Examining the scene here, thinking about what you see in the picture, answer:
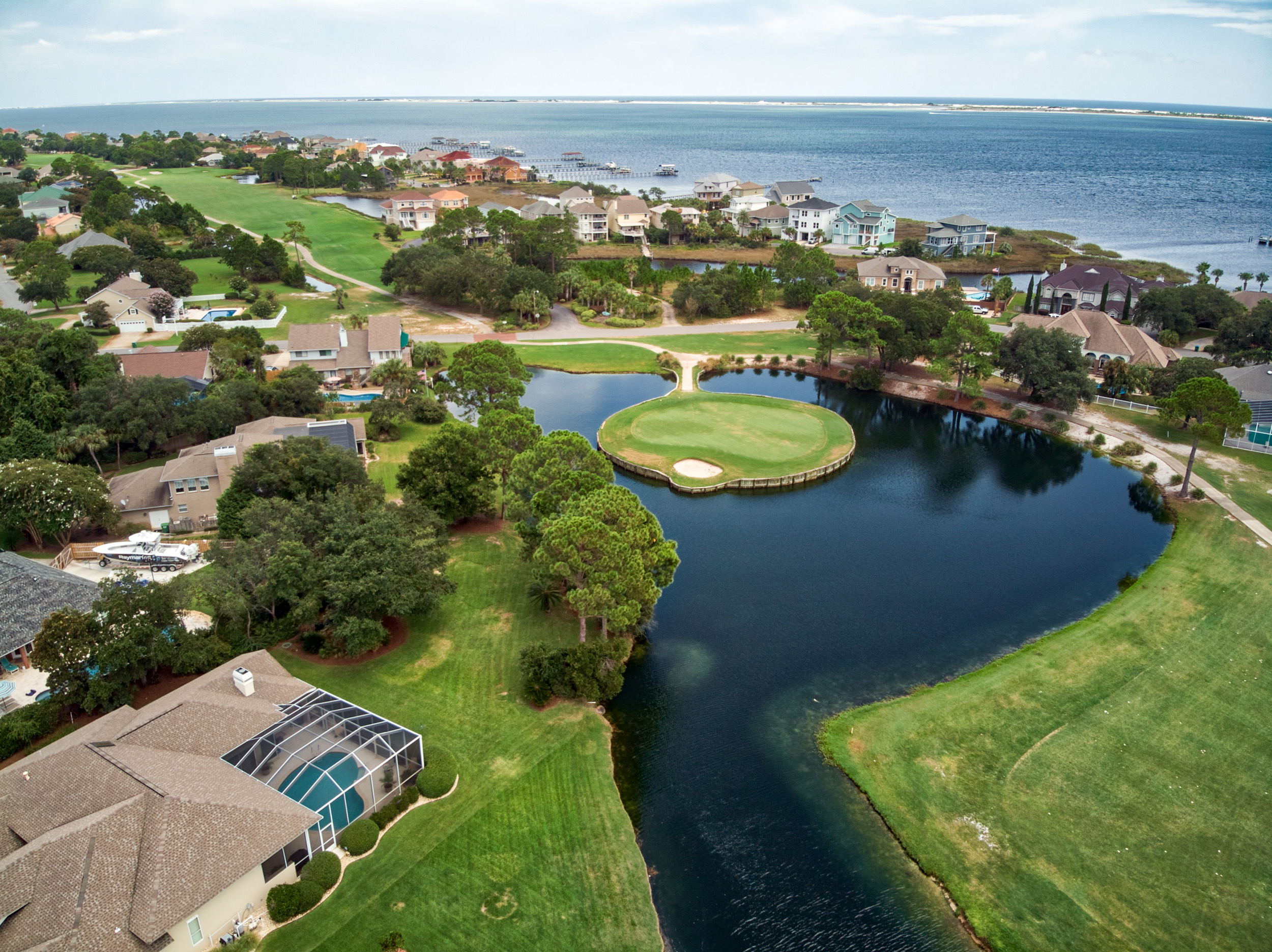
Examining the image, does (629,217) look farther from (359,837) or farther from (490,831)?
(359,837)

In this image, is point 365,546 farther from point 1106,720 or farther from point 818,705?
point 1106,720

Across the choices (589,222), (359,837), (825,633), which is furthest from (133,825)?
(589,222)

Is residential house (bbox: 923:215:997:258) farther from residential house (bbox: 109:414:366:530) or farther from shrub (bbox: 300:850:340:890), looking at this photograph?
shrub (bbox: 300:850:340:890)

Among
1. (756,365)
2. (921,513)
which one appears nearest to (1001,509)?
(921,513)

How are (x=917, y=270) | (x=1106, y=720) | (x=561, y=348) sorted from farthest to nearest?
(x=917, y=270) → (x=561, y=348) → (x=1106, y=720)

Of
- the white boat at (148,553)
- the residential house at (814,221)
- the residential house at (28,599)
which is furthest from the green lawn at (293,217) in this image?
the residential house at (28,599)

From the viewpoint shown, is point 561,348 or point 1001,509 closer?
point 1001,509
